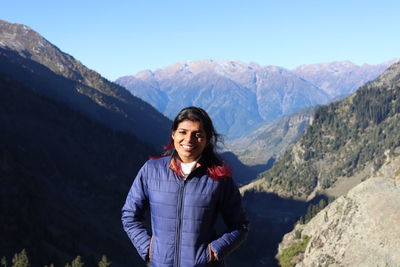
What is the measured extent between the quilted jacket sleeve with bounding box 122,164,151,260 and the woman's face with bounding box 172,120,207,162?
96 cm

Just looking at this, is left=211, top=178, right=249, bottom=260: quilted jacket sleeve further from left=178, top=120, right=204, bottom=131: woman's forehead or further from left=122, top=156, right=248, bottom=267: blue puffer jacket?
left=178, top=120, right=204, bottom=131: woman's forehead

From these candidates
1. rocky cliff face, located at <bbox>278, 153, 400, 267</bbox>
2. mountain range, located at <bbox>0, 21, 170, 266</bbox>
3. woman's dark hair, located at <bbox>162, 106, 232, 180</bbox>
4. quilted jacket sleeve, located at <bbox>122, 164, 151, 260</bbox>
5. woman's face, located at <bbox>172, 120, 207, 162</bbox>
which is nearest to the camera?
woman's dark hair, located at <bbox>162, 106, 232, 180</bbox>

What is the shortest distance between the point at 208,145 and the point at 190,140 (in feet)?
1.90

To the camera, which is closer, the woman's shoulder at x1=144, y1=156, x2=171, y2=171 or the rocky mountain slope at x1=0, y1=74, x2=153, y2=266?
the woman's shoulder at x1=144, y1=156, x2=171, y2=171

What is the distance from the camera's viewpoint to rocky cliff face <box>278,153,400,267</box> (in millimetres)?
40250

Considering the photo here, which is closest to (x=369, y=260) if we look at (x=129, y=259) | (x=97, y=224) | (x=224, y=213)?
(x=224, y=213)

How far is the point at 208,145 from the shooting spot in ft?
33.1

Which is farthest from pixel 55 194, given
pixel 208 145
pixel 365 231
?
pixel 208 145

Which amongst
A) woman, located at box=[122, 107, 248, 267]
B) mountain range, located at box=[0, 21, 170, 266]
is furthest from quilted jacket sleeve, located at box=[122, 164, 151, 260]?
mountain range, located at box=[0, 21, 170, 266]

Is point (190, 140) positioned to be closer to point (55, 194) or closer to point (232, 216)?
point (232, 216)

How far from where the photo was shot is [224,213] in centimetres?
980

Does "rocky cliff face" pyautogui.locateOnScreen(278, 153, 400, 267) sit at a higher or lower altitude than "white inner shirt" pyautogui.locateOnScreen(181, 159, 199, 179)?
lower

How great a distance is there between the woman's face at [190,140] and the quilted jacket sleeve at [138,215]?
962 mm

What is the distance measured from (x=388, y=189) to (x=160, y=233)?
42.8 meters
